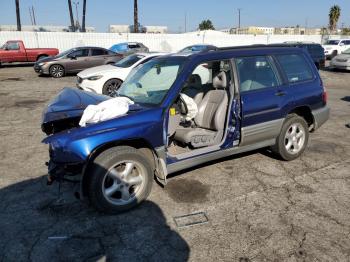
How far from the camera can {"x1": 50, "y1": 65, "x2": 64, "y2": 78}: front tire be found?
17.0 m

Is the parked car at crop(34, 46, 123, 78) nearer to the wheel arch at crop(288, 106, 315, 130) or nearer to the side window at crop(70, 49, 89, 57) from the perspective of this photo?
the side window at crop(70, 49, 89, 57)

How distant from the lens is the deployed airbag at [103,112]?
3660 millimetres

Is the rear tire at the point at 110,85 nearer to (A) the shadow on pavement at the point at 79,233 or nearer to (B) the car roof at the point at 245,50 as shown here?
(B) the car roof at the point at 245,50

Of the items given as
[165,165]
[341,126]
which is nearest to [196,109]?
[165,165]

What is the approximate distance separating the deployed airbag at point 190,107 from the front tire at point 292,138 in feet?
4.61

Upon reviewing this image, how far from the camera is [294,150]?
5391 mm

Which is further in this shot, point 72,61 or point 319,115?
point 72,61

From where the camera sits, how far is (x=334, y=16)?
62531 mm

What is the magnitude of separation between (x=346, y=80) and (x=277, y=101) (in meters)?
13.3

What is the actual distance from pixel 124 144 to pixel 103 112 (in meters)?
0.45

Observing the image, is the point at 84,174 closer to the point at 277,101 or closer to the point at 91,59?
the point at 277,101

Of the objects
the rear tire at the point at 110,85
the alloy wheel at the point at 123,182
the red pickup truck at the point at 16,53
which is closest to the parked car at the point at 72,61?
the red pickup truck at the point at 16,53

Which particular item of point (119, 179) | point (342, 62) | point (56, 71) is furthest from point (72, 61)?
point (119, 179)

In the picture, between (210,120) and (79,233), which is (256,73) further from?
(79,233)
